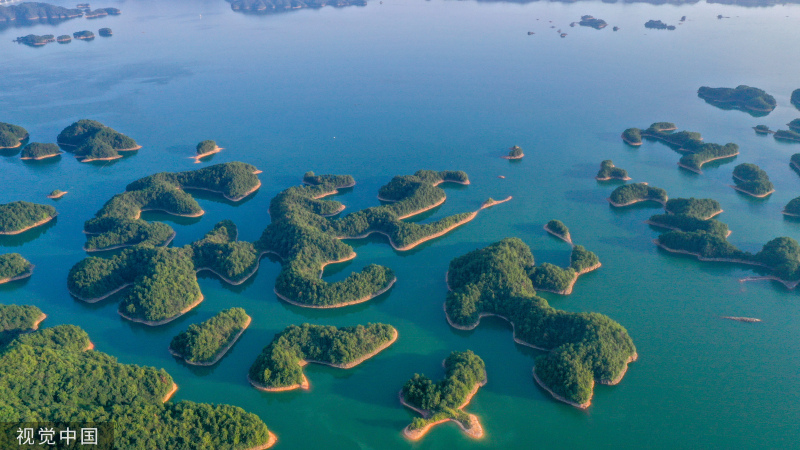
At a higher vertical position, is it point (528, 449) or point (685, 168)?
point (685, 168)

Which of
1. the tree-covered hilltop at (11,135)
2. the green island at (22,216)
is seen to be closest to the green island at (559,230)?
the green island at (22,216)

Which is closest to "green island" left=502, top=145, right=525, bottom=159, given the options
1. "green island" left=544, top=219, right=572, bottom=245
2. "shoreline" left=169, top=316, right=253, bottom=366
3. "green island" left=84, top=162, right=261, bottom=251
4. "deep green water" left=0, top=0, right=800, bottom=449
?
"deep green water" left=0, top=0, right=800, bottom=449

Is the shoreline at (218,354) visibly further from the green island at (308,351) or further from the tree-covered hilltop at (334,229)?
the tree-covered hilltop at (334,229)

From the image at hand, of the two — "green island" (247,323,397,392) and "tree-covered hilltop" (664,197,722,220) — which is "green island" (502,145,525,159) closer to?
"tree-covered hilltop" (664,197,722,220)

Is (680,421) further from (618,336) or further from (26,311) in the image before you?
(26,311)

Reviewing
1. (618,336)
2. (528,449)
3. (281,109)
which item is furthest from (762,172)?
(281,109)

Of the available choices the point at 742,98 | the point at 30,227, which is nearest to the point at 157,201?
the point at 30,227
